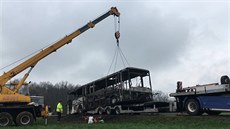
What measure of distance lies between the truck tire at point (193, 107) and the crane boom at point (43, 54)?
8.92 m

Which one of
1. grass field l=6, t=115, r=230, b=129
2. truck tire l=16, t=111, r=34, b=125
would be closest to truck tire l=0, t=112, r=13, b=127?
truck tire l=16, t=111, r=34, b=125

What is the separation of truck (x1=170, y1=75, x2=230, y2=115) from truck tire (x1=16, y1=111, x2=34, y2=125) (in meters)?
8.75

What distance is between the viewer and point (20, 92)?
75.2 feet

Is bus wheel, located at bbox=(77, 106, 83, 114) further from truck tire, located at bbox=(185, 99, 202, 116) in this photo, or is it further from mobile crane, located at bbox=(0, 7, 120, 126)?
truck tire, located at bbox=(185, 99, 202, 116)

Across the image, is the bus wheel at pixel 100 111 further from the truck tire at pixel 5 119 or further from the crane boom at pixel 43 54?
the truck tire at pixel 5 119

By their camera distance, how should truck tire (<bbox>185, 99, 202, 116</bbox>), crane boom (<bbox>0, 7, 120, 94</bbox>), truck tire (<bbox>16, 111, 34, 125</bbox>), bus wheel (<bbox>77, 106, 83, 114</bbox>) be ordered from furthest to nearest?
bus wheel (<bbox>77, 106, 83, 114</bbox>) → crane boom (<bbox>0, 7, 120, 94</bbox>) → truck tire (<bbox>16, 111, 34, 125</bbox>) → truck tire (<bbox>185, 99, 202, 116</bbox>)

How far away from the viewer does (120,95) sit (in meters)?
24.7

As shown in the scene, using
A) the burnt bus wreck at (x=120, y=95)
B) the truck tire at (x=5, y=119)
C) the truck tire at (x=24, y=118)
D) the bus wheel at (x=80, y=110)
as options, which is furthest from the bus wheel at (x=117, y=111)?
the truck tire at (x=5, y=119)

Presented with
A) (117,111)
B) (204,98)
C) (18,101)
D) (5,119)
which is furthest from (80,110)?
(204,98)

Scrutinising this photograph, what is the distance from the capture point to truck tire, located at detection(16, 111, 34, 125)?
71.2ft

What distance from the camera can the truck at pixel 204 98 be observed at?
18.2 metres

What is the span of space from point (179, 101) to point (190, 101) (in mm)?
914

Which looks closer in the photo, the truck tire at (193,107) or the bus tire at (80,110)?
the truck tire at (193,107)

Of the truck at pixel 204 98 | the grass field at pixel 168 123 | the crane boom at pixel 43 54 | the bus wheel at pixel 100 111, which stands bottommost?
the grass field at pixel 168 123
